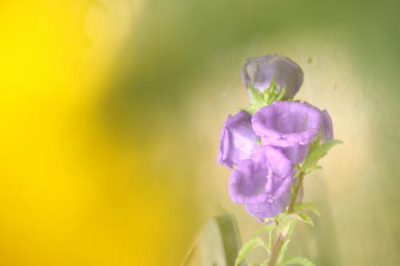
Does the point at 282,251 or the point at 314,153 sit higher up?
the point at 314,153

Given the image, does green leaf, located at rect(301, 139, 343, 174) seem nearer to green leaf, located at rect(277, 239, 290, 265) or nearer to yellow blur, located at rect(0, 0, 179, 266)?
green leaf, located at rect(277, 239, 290, 265)

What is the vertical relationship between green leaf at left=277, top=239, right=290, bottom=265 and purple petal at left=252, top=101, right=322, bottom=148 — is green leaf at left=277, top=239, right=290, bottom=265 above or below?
below

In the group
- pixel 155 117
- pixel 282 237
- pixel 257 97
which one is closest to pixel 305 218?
pixel 282 237

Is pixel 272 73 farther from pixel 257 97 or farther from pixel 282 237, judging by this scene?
pixel 282 237

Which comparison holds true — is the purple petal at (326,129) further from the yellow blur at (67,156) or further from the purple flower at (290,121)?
the yellow blur at (67,156)

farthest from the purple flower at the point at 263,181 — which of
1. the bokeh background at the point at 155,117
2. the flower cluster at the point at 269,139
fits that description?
the bokeh background at the point at 155,117

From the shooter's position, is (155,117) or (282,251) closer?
(282,251)

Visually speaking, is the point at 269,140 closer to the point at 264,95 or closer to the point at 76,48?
the point at 264,95

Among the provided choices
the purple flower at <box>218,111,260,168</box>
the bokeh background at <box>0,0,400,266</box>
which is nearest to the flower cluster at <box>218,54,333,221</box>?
the purple flower at <box>218,111,260,168</box>
